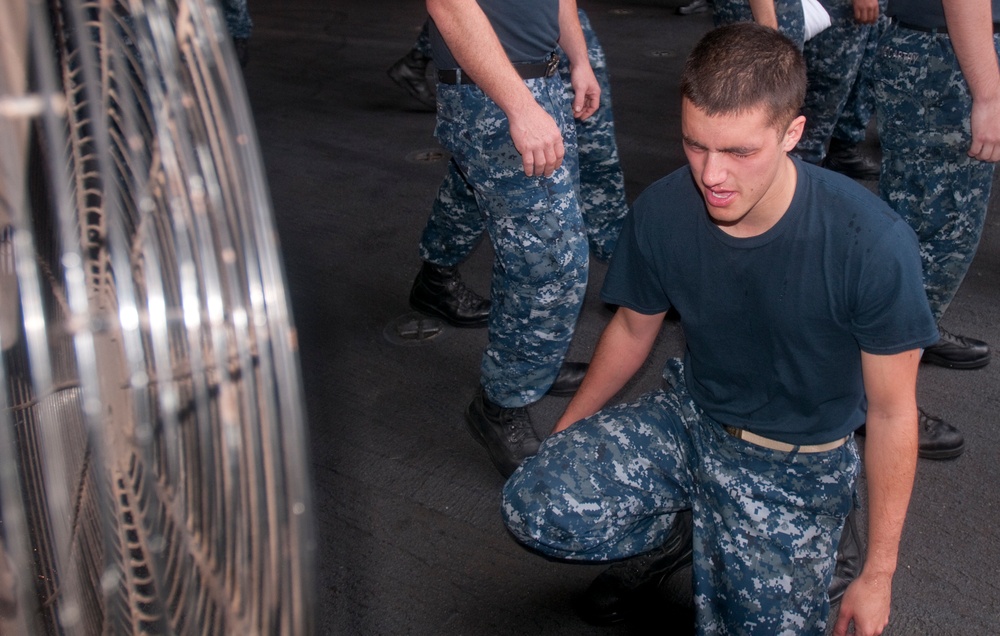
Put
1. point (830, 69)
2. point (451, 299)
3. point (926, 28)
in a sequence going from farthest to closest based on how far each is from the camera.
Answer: point (830, 69), point (451, 299), point (926, 28)

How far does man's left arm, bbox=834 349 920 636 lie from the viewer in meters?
1.63

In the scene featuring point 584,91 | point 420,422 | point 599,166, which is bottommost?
point 420,422

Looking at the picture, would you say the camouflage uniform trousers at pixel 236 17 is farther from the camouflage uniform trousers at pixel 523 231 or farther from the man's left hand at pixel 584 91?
the camouflage uniform trousers at pixel 523 231

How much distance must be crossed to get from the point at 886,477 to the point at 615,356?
1.86ft

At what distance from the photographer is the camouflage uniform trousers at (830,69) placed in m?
3.51

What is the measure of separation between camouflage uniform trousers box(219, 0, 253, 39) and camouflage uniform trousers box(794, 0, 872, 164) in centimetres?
307

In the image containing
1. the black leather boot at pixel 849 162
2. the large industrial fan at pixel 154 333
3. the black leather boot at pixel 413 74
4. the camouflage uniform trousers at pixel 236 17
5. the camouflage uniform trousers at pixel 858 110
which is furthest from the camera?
the camouflage uniform trousers at pixel 236 17

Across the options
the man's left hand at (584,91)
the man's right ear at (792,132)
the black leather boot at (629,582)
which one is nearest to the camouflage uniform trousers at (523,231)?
the man's left hand at (584,91)

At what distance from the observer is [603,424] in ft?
6.44

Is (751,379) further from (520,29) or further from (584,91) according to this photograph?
(584,91)

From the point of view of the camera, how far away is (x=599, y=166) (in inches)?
116

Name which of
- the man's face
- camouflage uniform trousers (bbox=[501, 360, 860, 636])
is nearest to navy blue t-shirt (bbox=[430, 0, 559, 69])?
the man's face

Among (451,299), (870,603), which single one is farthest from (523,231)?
(870,603)

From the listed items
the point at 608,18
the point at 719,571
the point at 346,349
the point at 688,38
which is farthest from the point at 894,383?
the point at 608,18
